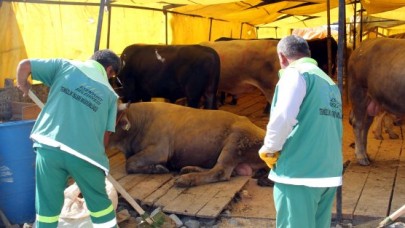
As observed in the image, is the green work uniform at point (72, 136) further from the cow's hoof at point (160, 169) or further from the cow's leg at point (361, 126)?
the cow's leg at point (361, 126)

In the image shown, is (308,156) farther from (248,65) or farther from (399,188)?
(248,65)

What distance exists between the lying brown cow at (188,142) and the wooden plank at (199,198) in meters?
0.17

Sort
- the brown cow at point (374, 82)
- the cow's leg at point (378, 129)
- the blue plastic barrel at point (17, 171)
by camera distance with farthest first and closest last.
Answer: the cow's leg at point (378, 129), the brown cow at point (374, 82), the blue plastic barrel at point (17, 171)

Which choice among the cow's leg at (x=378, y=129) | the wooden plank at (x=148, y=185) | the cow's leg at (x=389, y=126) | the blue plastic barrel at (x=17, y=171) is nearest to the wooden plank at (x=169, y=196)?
the wooden plank at (x=148, y=185)

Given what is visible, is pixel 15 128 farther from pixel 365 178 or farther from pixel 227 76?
pixel 227 76

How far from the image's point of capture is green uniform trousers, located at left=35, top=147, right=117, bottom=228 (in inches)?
167

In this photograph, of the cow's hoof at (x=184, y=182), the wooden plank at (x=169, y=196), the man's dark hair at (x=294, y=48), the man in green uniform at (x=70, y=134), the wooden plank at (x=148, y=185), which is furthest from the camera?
the cow's hoof at (x=184, y=182)

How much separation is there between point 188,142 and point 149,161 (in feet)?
1.84

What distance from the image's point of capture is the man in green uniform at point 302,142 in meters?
3.66

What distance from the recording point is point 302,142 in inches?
148

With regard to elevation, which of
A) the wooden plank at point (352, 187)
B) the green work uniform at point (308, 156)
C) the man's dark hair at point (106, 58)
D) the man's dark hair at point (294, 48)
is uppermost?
the man's dark hair at point (294, 48)

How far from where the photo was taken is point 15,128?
543cm

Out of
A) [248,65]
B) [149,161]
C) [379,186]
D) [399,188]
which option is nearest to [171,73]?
[248,65]

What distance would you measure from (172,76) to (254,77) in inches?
70.3
